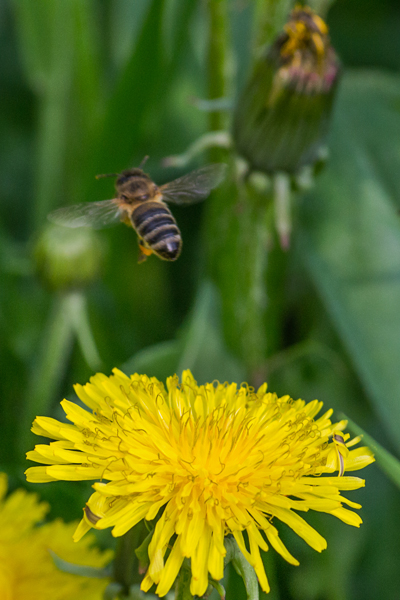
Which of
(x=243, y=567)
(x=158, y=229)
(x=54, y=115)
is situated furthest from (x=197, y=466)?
(x=54, y=115)

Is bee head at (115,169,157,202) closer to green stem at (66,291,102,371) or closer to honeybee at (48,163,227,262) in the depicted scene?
honeybee at (48,163,227,262)

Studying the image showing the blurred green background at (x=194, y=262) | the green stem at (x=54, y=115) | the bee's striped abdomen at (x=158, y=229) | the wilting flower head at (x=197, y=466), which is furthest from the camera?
the green stem at (x=54, y=115)

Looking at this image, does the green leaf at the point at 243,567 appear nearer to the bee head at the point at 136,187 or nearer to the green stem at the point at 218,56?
the bee head at the point at 136,187

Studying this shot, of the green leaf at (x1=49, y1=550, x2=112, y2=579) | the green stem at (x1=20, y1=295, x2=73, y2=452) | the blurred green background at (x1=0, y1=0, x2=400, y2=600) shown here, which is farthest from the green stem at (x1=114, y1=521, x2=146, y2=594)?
the green stem at (x1=20, y1=295, x2=73, y2=452)

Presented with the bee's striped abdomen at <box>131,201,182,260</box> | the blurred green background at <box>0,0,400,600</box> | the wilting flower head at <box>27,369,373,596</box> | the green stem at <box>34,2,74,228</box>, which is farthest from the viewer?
the green stem at <box>34,2,74,228</box>

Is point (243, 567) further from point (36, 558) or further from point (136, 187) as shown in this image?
point (136, 187)

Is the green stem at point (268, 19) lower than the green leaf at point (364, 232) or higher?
higher

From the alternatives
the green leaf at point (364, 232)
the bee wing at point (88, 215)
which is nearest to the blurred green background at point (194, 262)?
the green leaf at point (364, 232)
